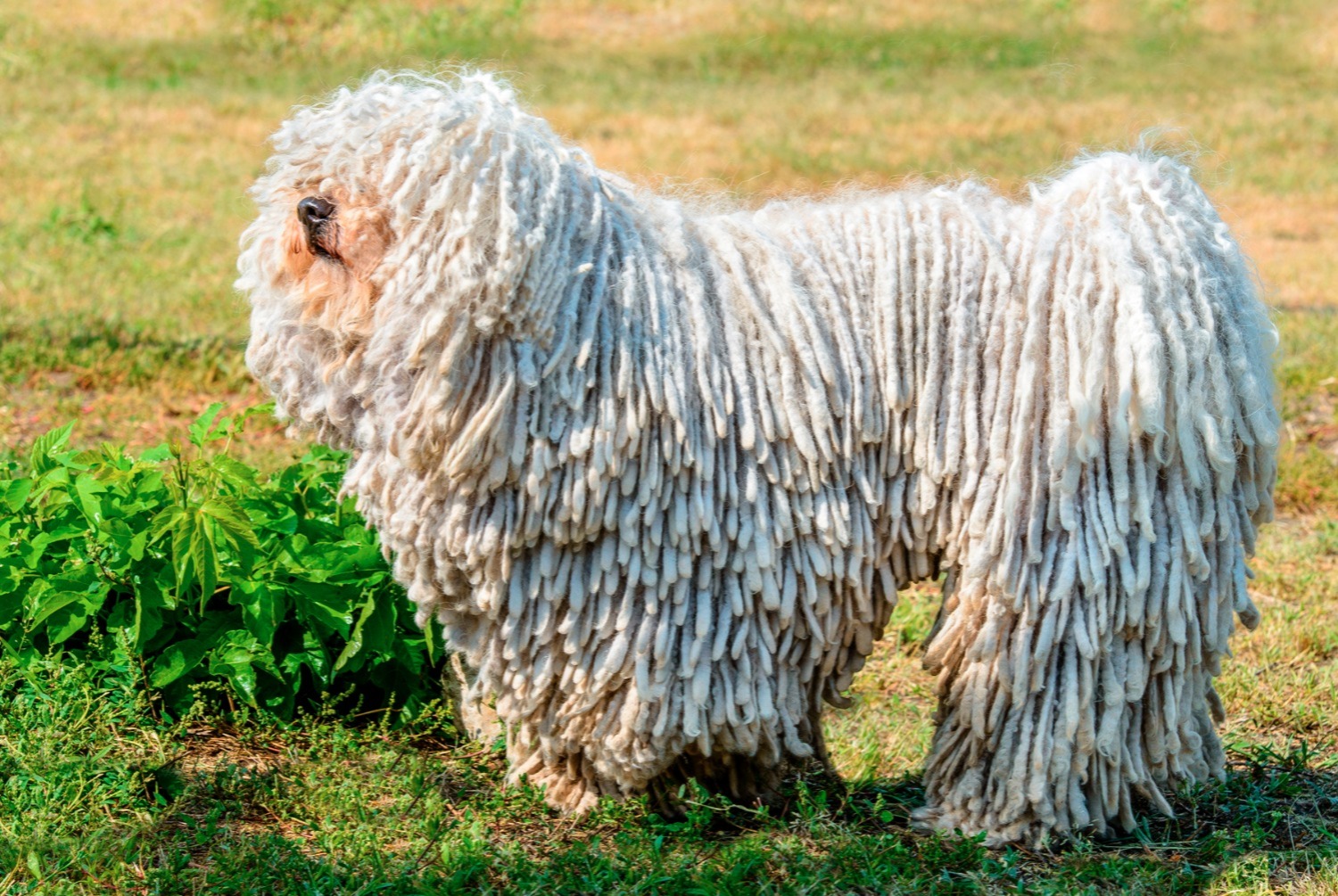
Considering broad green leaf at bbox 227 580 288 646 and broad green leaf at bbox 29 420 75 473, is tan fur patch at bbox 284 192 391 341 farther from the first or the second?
broad green leaf at bbox 29 420 75 473

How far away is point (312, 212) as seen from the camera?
296cm

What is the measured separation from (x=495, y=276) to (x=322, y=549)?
1.26m

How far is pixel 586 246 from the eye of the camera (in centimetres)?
297

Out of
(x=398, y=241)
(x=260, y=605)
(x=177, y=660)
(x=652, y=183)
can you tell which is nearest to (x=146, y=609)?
(x=177, y=660)

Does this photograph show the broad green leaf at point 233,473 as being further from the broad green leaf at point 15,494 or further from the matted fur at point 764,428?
the matted fur at point 764,428

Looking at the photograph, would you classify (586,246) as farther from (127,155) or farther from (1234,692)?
(127,155)

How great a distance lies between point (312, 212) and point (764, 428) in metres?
0.98

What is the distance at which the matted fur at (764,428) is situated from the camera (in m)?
2.89

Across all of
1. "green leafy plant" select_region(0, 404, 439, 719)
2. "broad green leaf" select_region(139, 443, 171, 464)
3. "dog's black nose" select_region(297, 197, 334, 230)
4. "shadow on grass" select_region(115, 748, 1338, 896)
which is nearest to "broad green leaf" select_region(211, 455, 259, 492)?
"green leafy plant" select_region(0, 404, 439, 719)

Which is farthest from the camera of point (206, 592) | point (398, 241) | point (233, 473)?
point (233, 473)

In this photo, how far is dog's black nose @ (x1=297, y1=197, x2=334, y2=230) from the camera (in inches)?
116

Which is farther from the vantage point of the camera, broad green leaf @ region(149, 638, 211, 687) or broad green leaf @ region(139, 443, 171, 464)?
broad green leaf @ region(139, 443, 171, 464)

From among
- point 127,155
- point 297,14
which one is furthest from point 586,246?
point 297,14

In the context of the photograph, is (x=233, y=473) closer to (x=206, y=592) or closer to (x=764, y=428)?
(x=206, y=592)
